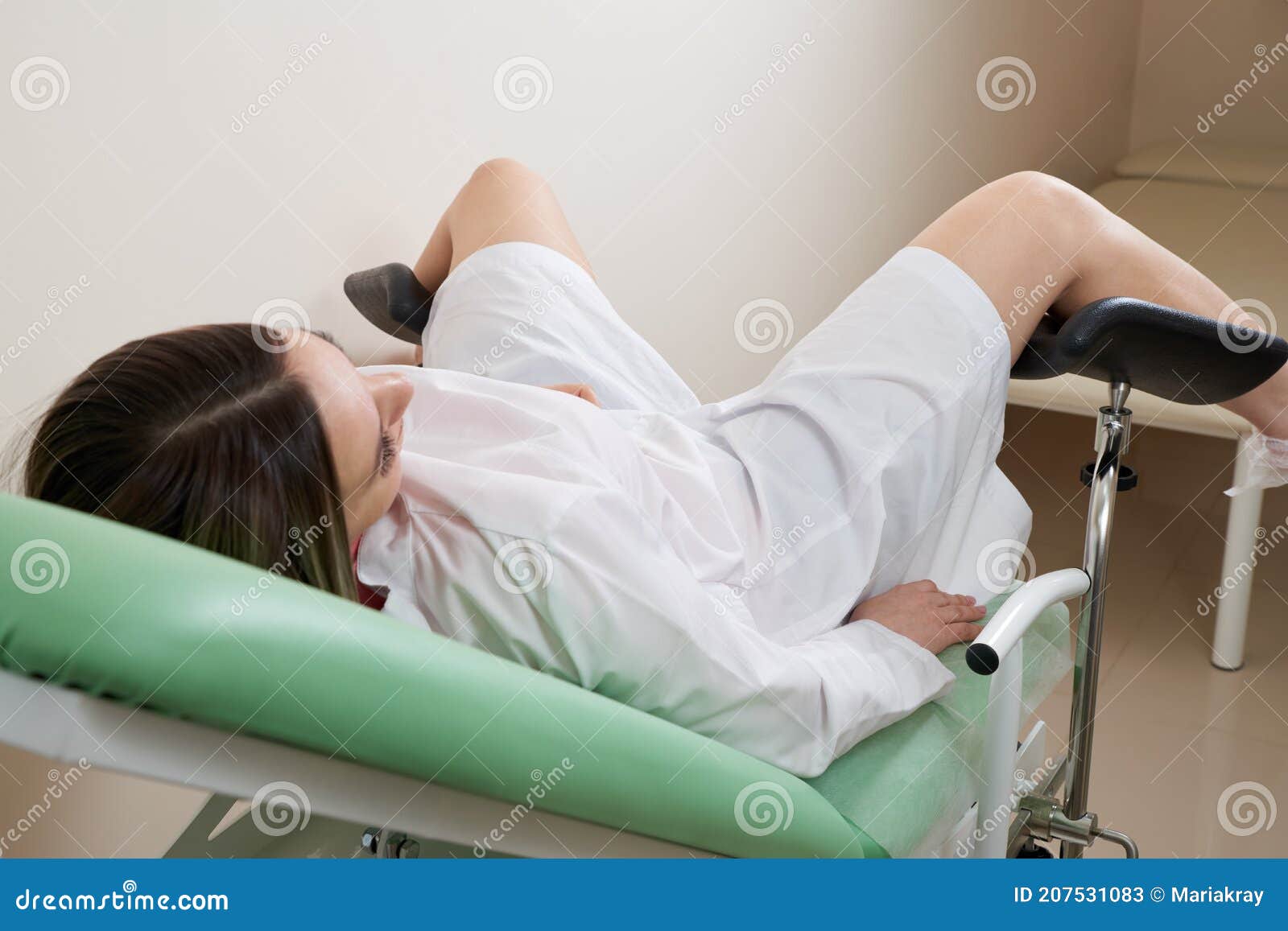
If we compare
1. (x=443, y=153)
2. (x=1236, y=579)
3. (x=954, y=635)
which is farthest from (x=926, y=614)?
(x=1236, y=579)

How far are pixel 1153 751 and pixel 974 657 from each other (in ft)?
3.80

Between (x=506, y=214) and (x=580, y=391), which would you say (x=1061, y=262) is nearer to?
(x=580, y=391)

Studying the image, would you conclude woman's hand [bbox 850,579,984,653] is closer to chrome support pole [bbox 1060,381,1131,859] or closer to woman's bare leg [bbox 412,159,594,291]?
chrome support pole [bbox 1060,381,1131,859]

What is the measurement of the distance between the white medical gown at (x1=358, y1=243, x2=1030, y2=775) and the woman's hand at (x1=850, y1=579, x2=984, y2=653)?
0.10ft

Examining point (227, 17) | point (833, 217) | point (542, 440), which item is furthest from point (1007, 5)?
point (542, 440)

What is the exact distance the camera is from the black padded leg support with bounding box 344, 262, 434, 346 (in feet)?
5.36

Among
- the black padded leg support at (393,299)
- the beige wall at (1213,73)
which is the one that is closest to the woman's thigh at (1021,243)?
the black padded leg support at (393,299)

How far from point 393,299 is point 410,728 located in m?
0.92

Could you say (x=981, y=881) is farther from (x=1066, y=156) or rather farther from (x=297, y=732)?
(x=1066, y=156)

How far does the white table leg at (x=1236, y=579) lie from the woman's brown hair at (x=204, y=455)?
1.70 m

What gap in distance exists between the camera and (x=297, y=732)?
31.1 inches

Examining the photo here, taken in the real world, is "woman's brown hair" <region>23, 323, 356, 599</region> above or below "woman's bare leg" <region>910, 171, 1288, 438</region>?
below

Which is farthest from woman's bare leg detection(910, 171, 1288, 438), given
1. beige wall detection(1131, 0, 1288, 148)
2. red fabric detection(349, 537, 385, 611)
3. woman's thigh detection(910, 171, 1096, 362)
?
beige wall detection(1131, 0, 1288, 148)

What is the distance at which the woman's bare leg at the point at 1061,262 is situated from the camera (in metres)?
1.51
